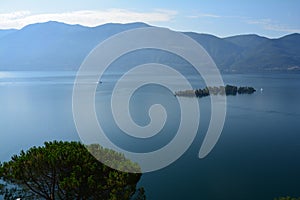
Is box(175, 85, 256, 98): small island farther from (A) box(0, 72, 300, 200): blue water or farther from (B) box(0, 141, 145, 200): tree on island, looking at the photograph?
(B) box(0, 141, 145, 200): tree on island

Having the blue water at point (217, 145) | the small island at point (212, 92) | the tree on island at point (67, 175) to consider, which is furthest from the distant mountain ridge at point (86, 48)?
the tree on island at point (67, 175)

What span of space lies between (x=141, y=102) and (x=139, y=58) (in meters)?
67.3

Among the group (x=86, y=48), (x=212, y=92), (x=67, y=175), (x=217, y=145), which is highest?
(x=86, y=48)

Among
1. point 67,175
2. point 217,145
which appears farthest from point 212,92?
point 67,175

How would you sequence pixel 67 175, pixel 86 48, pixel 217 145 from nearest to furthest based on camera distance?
pixel 67 175 < pixel 217 145 < pixel 86 48

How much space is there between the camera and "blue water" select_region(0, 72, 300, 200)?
31.0 ft

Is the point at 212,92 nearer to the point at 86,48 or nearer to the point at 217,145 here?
the point at 217,145

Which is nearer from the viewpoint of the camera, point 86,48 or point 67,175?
point 67,175

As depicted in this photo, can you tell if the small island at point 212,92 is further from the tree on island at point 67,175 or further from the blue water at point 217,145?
the tree on island at point 67,175

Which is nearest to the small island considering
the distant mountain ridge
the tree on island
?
the tree on island

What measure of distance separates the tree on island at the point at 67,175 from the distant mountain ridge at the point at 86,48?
256ft

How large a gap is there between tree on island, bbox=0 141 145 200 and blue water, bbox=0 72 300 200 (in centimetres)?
368

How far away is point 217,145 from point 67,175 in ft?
30.9

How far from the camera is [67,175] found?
5559 mm
